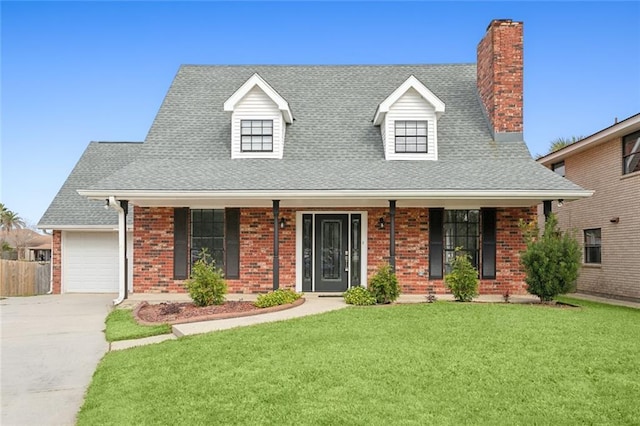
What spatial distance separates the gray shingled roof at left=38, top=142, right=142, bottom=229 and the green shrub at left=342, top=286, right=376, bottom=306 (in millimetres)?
9213

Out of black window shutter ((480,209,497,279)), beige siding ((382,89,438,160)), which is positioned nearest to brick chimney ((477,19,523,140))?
beige siding ((382,89,438,160))

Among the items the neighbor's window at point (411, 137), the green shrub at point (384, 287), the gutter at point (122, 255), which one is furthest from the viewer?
the neighbor's window at point (411, 137)

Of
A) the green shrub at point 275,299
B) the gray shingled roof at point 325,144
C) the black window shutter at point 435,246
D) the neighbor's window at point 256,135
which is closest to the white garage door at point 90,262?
the gray shingled roof at point 325,144

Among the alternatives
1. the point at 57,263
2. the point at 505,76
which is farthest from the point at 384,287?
the point at 57,263

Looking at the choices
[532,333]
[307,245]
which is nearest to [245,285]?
[307,245]

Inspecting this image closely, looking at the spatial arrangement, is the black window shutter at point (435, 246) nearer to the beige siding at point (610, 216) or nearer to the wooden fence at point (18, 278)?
the beige siding at point (610, 216)

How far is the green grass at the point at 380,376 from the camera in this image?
467 centimetres

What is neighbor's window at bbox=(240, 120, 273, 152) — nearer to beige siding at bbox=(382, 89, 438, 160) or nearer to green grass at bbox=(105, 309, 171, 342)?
beige siding at bbox=(382, 89, 438, 160)

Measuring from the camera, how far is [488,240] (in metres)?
13.3

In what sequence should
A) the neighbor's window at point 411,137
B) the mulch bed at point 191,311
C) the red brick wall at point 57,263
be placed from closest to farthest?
the mulch bed at point 191,311 < the neighbor's window at point 411,137 < the red brick wall at point 57,263

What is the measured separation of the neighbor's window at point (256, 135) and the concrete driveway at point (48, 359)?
221 inches

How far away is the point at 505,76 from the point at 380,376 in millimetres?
11179

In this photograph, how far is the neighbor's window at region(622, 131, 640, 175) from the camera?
14.3 meters

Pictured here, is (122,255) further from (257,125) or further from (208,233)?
(257,125)
